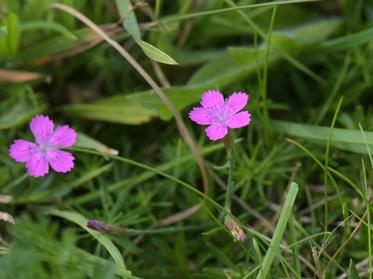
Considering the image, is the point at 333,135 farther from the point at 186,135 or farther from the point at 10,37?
the point at 10,37

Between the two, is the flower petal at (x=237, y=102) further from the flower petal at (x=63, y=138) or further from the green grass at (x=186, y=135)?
the flower petal at (x=63, y=138)

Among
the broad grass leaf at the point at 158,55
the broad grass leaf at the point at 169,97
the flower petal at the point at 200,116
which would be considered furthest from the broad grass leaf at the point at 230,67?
the flower petal at the point at 200,116

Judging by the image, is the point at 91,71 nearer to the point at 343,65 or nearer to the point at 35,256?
the point at 343,65

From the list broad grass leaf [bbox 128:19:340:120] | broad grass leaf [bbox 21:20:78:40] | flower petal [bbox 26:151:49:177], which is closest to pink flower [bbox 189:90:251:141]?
broad grass leaf [bbox 128:19:340:120]

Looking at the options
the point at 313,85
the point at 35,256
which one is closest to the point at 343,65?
the point at 313,85

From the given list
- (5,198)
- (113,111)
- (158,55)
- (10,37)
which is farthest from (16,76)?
(158,55)

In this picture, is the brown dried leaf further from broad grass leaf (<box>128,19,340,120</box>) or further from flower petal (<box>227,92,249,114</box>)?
flower petal (<box>227,92,249,114</box>)
